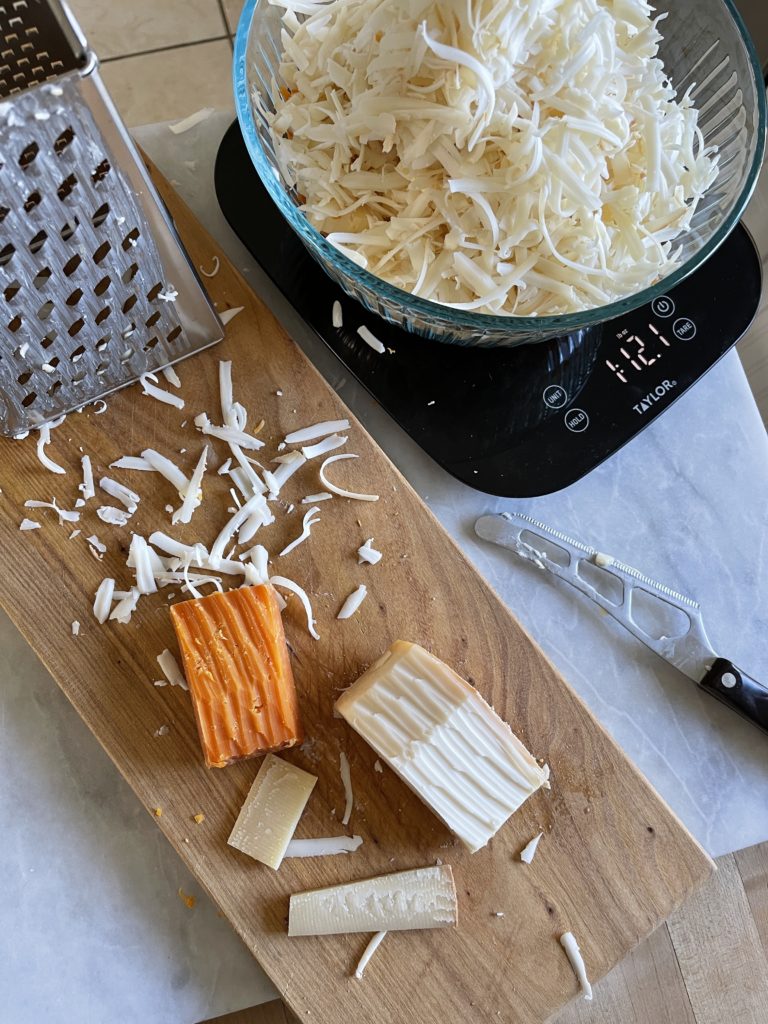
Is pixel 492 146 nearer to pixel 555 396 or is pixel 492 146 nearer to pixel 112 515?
pixel 555 396

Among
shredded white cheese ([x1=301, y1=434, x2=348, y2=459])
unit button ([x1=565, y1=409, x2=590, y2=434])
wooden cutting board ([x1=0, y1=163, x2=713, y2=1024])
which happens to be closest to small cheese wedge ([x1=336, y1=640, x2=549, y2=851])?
wooden cutting board ([x1=0, y1=163, x2=713, y2=1024])

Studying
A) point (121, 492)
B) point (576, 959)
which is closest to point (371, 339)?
point (121, 492)

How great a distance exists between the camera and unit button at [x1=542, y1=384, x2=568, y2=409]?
1.11 metres

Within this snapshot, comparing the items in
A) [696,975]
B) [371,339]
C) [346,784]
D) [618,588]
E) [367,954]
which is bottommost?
[696,975]

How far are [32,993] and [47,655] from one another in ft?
1.50

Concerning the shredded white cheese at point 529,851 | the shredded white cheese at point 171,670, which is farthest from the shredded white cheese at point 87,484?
the shredded white cheese at point 529,851

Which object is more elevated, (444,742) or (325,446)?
(325,446)

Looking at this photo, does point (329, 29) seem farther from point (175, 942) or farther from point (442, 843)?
point (175, 942)

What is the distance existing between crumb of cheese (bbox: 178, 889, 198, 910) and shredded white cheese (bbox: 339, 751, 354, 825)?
10.3 inches

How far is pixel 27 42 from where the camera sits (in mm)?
724

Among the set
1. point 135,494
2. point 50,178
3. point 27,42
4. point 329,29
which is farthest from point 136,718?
point 329,29

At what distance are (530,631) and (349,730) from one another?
0.29 metres

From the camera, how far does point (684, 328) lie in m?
1.13

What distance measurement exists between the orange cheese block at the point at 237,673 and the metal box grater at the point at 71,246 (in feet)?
1.04
